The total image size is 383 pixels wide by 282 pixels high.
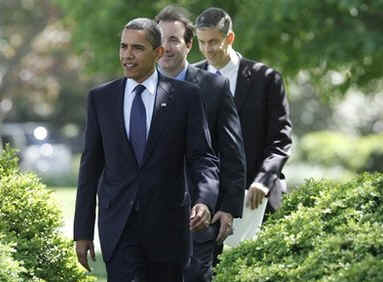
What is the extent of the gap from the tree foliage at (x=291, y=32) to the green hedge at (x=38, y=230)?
11562 mm

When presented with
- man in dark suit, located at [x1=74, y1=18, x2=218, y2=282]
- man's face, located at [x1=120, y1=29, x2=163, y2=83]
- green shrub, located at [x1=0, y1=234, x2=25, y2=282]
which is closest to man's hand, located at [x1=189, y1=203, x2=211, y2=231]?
man in dark suit, located at [x1=74, y1=18, x2=218, y2=282]

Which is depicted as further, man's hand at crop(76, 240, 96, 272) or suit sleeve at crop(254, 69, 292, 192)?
suit sleeve at crop(254, 69, 292, 192)

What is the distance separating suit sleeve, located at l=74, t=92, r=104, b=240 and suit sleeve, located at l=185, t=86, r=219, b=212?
1.67 feet

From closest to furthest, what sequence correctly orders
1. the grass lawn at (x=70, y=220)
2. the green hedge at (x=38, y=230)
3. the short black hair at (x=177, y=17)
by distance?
1. the green hedge at (x=38, y=230)
2. the short black hair at (x=177, y=17)
3. the grass lawn at (x=70, y=220)

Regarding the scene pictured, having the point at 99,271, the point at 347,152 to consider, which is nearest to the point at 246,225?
the point at 99,271

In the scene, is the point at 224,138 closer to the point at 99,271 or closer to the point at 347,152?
the point at 99,271

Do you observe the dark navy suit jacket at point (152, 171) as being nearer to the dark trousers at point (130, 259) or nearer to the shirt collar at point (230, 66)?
the dark trousers at point (130, 259)

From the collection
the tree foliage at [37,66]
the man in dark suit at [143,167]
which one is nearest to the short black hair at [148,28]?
the man in dark suit at [143,167]

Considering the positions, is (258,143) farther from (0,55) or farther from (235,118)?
(0,55)

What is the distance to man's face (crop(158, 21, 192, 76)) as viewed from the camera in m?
7.35

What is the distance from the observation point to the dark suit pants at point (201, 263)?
24.0 feet

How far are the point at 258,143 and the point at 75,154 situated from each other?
51.0 metres

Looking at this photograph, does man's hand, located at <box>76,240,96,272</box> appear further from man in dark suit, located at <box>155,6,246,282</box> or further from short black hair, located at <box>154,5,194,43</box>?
short black hair, located at <box>154,5,194,43</box>

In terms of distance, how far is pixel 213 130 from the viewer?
7219 millimetres
